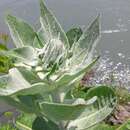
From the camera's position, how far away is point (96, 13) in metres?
4.99

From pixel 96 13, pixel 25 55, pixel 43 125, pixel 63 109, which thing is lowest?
pixel 96 13

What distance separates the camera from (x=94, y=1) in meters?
5.41

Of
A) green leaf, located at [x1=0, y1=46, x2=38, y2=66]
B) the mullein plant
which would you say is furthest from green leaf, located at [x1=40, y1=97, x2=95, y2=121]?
green leaf, located at [x1=0, y1=46, x2=38, y2=66]

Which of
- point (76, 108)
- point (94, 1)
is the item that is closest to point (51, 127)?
point (76, 108)

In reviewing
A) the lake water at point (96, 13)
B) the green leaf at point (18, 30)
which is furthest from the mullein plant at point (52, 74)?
the lake water at point (96, 13)

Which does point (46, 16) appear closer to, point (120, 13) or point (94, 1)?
point (120, 13)

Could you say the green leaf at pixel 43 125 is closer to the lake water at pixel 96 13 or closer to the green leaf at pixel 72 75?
the green leaf at pixel 72 75

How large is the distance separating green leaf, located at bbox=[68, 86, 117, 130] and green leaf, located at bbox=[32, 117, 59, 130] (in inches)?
1.8

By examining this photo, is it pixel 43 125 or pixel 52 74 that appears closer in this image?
pixel 52 74

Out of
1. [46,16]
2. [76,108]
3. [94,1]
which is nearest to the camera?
[76,108]

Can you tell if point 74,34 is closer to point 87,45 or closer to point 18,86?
point 87,45

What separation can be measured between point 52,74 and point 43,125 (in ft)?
0.74

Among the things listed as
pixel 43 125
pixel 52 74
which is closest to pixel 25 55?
pixel 52 74

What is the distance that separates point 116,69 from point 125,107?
857mm
